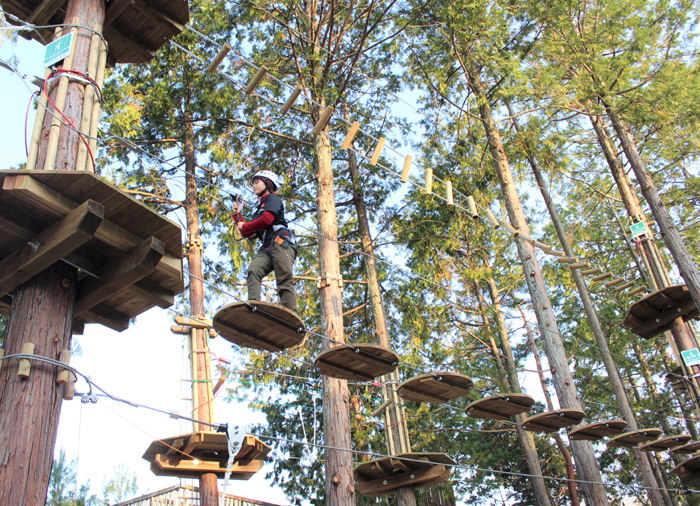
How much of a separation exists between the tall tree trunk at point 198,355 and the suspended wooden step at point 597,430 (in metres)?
5.49

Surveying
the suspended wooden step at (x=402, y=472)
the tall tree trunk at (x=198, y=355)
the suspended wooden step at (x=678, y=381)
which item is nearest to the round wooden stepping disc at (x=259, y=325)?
the tall tree trunk at (x=198, y=355)

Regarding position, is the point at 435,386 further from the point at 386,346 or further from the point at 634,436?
the point at 634,436

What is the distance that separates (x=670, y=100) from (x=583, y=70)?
5.84ft

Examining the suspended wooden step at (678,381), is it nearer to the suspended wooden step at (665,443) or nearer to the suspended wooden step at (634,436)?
the suspended wooden step at (665,443)

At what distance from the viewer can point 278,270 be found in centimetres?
545

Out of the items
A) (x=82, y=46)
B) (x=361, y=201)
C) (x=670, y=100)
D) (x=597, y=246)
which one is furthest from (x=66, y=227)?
(x=597, y=246)

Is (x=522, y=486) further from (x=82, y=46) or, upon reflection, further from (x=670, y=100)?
(x=82, y=46)

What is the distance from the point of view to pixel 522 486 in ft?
62.0

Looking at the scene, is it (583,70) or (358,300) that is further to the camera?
(358,300)

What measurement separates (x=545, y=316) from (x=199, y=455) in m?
5.88

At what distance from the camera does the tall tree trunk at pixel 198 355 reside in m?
8.57

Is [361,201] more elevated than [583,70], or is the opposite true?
[583,70]

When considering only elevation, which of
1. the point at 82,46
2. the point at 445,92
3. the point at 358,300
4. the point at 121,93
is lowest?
the point at 82,46

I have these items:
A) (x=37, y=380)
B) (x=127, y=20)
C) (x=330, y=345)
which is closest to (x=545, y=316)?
(x=330, y=345)
